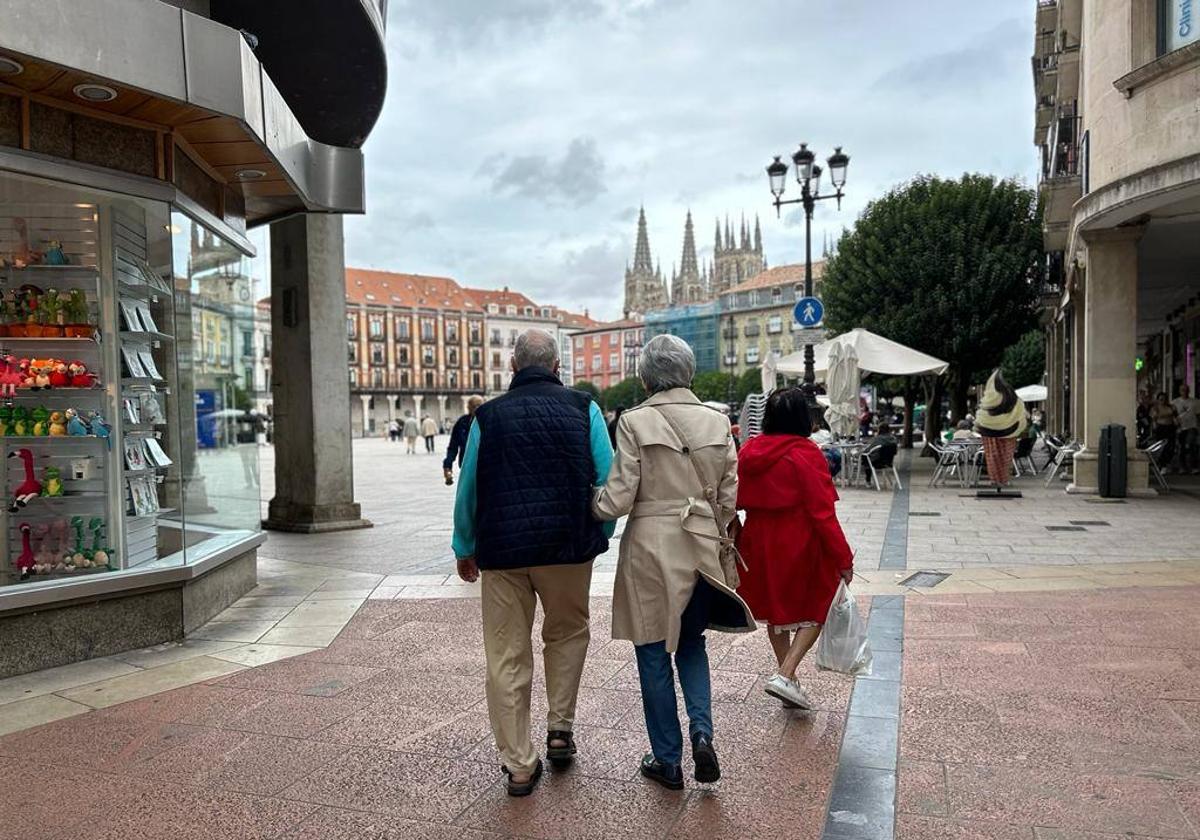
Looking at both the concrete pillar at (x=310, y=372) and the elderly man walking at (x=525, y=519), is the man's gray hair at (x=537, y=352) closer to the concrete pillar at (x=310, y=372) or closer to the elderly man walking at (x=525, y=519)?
the elderly man walking at (x=525, y=519)

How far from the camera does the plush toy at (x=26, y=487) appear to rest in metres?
5.61

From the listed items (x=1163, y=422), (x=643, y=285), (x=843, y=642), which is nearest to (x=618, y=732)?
(x=843, y=642)

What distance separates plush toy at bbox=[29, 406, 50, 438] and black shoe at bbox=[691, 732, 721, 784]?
15.2ft

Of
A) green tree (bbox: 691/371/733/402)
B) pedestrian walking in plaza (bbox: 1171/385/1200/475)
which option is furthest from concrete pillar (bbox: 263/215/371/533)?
green tree (bbox: 691/371/733/402)

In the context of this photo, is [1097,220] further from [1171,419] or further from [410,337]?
[410,337]

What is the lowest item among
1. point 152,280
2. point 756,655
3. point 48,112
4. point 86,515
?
point 756,655

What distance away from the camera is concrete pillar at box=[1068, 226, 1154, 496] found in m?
13.1

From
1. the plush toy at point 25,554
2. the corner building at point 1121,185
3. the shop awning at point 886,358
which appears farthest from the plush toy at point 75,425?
the shop awning at point 886,358

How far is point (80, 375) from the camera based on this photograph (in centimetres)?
569

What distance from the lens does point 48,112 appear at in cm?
507

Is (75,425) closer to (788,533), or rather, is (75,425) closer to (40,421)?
(40,421)

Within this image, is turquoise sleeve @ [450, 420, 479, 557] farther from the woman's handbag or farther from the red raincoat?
the red raincoat

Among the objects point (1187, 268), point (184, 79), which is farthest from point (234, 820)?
point (1187, 268)

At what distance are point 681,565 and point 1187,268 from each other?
17.1 meters
